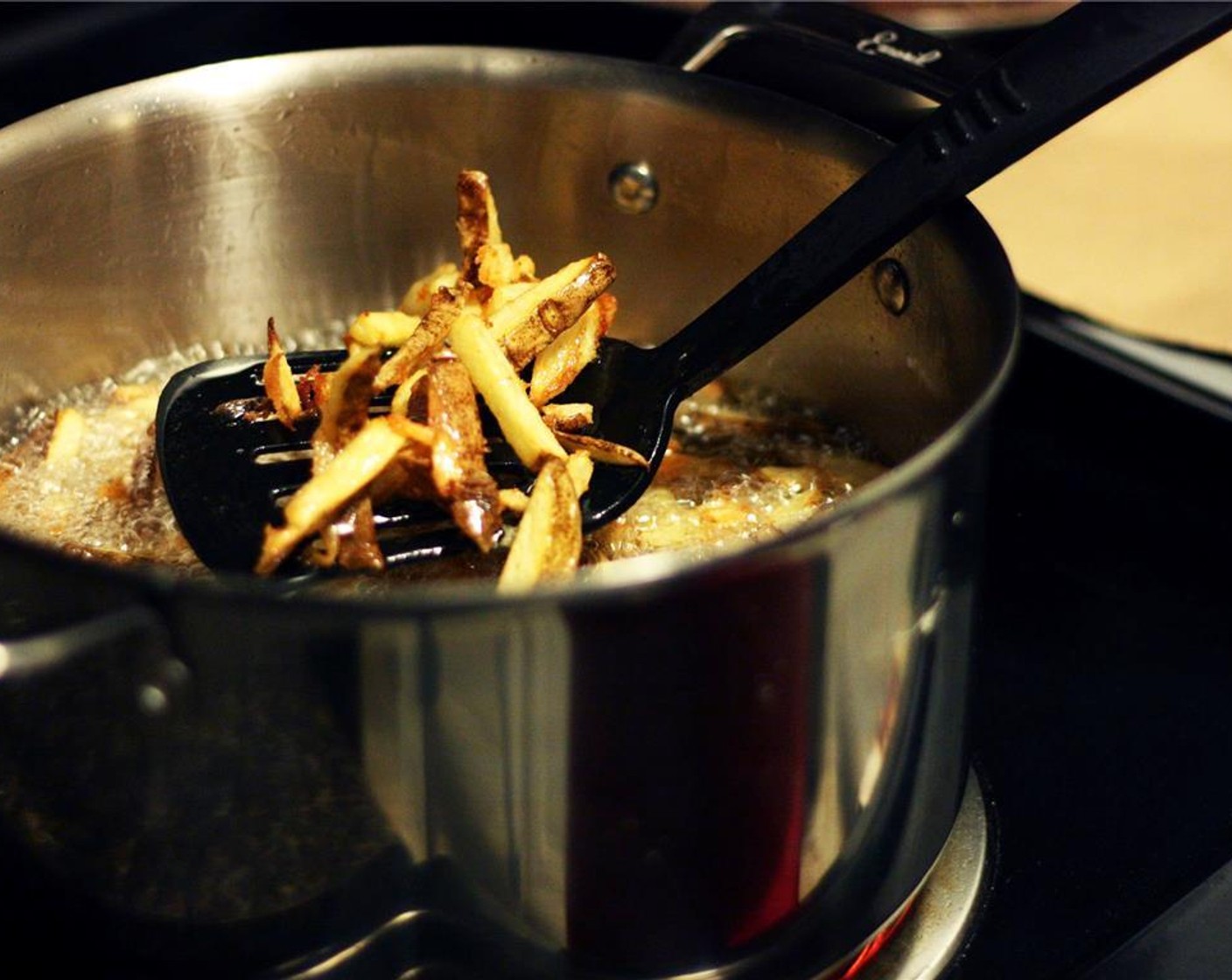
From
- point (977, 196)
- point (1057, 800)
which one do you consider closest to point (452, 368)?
point (1057, 800)

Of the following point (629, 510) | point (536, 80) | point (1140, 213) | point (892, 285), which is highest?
point (536, 80)

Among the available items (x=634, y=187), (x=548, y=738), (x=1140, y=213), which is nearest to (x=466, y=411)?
(x=548, y=738)

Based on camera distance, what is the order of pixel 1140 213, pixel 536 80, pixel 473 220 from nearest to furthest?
pixel 473 220 → pixel 536 80 → pixel 1140 213

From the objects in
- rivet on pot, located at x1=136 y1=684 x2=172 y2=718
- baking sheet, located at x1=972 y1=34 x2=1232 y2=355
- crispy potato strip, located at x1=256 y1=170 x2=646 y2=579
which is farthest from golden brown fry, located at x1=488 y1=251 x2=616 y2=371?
baking sheet, located at x1=972 y1=34 x2=1232 y2=355

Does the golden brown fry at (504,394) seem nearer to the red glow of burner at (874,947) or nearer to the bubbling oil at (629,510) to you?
the bubbling oil at (629,510)

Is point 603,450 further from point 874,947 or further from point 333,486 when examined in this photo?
point 874,947
